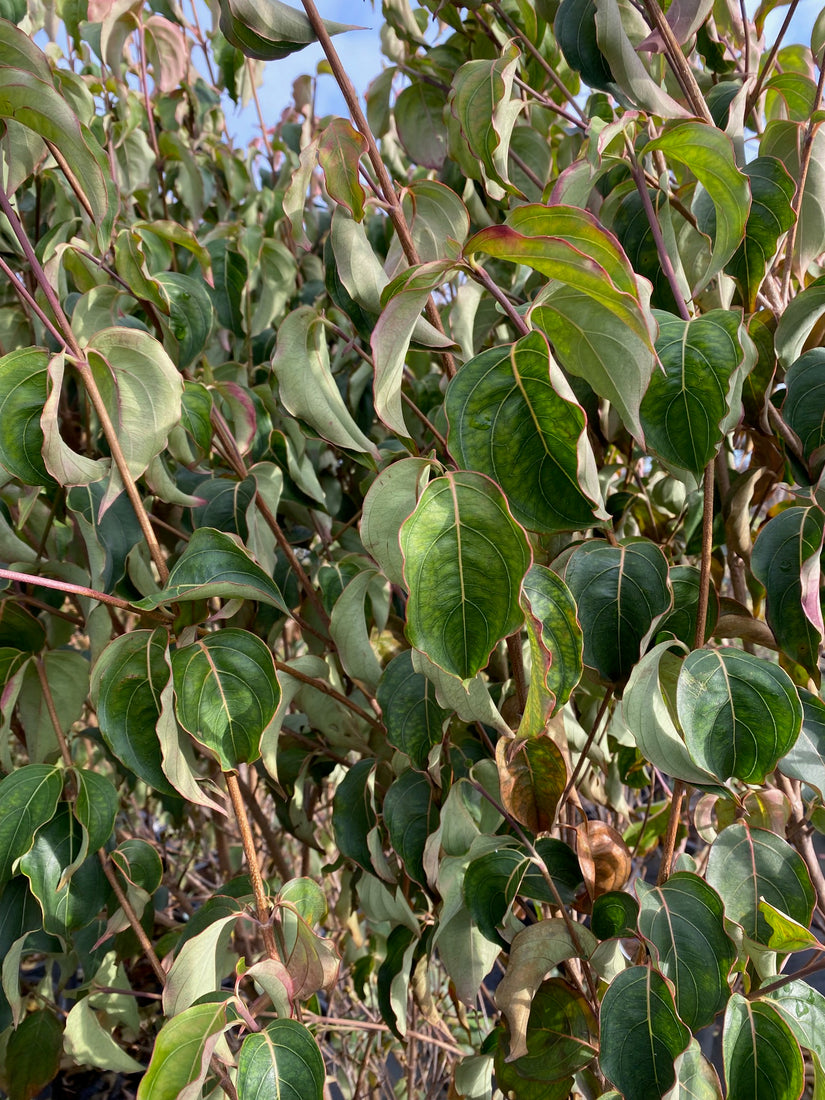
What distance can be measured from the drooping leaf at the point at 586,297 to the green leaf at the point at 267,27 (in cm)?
21

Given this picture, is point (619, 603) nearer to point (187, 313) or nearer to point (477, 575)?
point (477, 575)

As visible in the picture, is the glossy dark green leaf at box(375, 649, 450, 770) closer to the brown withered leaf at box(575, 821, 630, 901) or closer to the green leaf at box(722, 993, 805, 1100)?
the brown withered leaf at box(575, 821, 630, 901)

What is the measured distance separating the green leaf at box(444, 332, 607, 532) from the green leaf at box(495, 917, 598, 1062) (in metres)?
0.38

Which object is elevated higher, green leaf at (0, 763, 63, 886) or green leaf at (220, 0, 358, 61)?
green leaf at (220, 0, 358, 61)

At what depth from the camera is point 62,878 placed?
0.72m

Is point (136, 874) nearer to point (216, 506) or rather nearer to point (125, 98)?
point (216, 506)

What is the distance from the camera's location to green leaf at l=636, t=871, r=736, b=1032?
0.64 m

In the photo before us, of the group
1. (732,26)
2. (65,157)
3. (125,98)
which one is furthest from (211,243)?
(732,26)

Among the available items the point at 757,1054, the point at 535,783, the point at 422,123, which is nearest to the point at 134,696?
the point at 535,783

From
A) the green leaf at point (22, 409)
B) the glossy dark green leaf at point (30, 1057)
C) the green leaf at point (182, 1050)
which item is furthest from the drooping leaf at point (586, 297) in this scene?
the glossy dark green leaf at point (30, 1057)

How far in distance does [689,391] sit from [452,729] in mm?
440

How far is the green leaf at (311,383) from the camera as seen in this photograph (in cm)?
71

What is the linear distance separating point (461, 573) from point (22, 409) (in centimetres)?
36

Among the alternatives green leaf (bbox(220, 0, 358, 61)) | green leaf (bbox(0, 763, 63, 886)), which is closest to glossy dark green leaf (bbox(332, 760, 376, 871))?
green leaf (bbox(0, 763, 63, 886))
